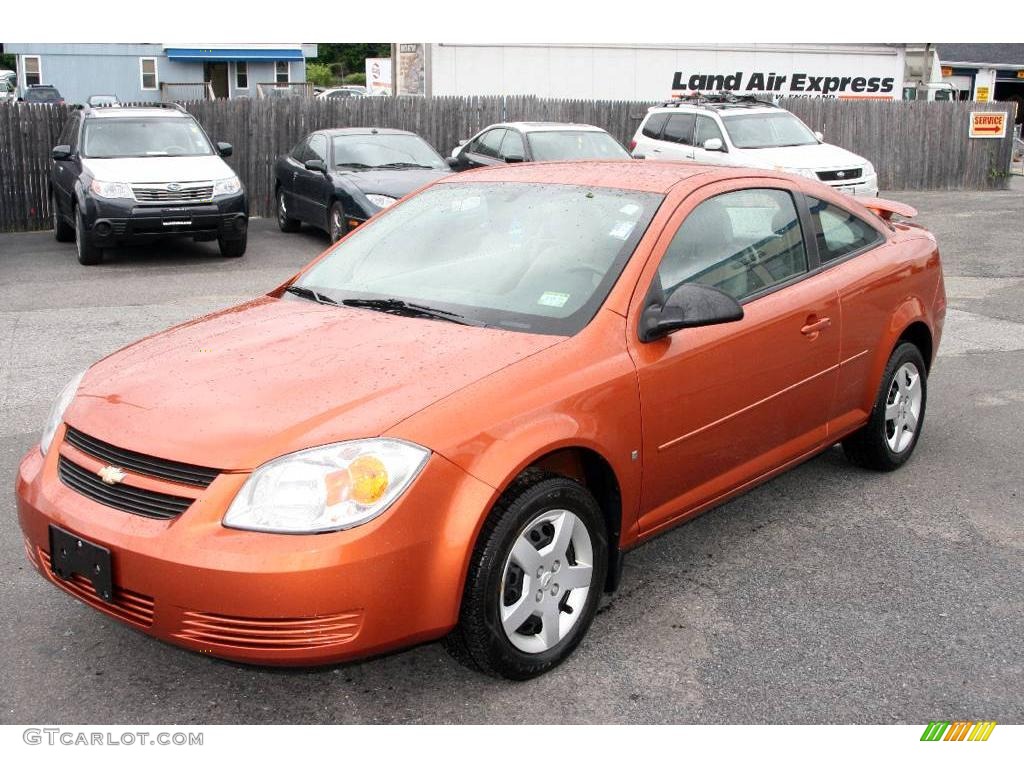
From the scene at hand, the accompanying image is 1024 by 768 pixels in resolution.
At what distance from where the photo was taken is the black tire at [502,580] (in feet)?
11.2

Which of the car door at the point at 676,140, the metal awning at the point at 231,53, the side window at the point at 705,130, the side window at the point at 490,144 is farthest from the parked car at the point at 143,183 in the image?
the metal awning at the point at 231,53

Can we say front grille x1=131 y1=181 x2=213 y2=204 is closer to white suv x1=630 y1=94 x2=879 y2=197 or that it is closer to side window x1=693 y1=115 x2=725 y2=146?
white suv x1=630 y1=94 x2=879 y2=197

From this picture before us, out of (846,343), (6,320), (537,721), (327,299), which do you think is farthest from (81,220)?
(537,721)

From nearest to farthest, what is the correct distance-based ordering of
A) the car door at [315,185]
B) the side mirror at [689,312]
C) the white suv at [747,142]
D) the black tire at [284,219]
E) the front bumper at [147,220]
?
the side mirror at [689,312] → the front bumper at [147,220] → the car door at [315,185] → the black tire at [284,219] → the white suv at [747,142]

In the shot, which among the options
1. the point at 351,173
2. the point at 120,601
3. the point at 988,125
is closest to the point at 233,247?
the point at 351,173

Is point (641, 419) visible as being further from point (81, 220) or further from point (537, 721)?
point (81, 220)

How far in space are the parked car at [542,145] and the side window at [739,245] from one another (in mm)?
10720

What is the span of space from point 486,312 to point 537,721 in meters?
1.48

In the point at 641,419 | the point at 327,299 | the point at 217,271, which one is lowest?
the point at 217,271

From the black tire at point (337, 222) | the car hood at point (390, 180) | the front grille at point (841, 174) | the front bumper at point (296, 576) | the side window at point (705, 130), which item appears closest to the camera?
the front bumper at point (296, 576)

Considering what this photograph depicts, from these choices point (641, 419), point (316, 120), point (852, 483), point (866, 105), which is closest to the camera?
point (641, 419)

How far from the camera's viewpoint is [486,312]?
4156 mm

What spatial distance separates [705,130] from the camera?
18.1 m

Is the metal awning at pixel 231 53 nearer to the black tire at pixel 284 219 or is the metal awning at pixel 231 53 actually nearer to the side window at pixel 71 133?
the black tire at pixel 284 219
